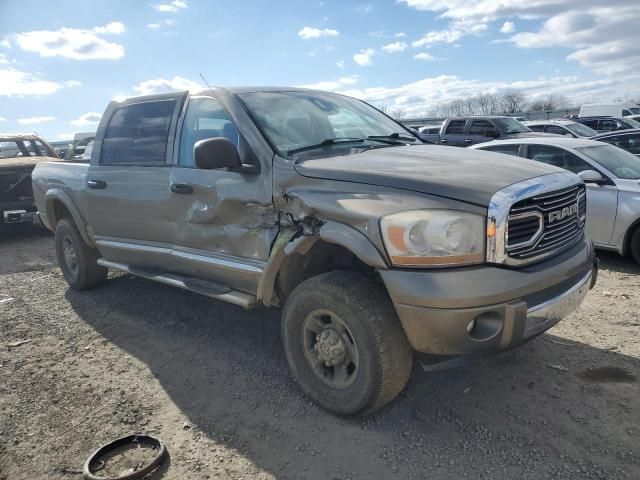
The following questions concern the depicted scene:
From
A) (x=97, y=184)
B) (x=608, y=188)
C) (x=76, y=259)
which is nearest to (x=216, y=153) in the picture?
(x=97, y=184)

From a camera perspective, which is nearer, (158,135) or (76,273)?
(158,135)

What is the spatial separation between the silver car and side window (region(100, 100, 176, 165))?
4673 millimetres

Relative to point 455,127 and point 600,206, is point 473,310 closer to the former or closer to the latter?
point 600,206

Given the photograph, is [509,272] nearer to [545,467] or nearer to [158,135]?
[545,467]

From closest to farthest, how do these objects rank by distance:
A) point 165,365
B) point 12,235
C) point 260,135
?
1. point 260,135
2. point 165,365
3. point 12,235

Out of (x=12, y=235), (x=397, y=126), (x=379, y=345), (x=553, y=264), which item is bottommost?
(x=12, y=235)

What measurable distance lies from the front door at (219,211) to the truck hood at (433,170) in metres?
0.43

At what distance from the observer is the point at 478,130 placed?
1462 centimetres

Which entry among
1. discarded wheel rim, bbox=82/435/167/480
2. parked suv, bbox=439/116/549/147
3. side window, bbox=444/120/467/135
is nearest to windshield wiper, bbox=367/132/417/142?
→ discarded wheel rim, bbox=82/435/167/480

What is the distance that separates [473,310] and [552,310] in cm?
56

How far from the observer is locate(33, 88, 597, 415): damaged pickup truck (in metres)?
2.65

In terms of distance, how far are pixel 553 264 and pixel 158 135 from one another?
3.19 metres

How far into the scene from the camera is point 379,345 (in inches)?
110

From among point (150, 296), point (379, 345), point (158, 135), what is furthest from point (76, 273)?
point (379, 345)
